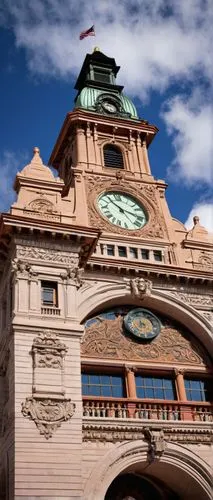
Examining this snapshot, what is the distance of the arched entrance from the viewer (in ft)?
88.5

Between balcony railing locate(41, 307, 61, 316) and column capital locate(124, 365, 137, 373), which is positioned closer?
balcony railing locate(41, 307, 61, 316)

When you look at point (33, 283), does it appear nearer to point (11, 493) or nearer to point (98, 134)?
point (11, 493)

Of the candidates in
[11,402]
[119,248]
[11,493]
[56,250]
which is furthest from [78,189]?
[11,493]

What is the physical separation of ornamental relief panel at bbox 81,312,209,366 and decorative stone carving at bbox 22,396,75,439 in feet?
13.6

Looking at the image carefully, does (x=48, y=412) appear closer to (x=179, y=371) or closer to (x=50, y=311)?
(x=50, y=311)

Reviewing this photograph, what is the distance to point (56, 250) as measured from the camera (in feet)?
90.5

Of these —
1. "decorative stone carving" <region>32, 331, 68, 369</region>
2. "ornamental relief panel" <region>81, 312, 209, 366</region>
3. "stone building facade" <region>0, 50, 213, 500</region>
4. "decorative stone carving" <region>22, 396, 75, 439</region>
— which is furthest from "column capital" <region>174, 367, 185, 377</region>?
"decorative stone carving" <region>22, 396, 75, 439</region>

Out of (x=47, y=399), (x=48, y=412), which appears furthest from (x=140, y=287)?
(x=48, y=412)

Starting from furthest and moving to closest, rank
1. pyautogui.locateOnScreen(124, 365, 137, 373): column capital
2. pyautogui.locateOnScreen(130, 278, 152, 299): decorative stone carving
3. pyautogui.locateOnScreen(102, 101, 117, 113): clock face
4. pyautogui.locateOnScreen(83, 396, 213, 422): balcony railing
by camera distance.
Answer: pyautogui.locateOnScreen(102, 101, 117, 113): clock face → pyautogui.locateOnScreen(130, 278, 152, 299): decorative stone carving → pyautogui.locateOnScreen(124, 365, 137, 373): column capital → pyautogui.locateOnScreen(83, 396, 213, 422): balcony railing

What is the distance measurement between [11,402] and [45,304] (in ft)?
14.9

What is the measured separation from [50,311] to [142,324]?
5635 millimetres

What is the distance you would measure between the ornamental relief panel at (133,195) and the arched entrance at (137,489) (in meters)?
12.0

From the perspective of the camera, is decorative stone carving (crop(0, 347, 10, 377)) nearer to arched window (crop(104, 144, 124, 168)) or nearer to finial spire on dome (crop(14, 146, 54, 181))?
finial spire on dome (crop(14, 146, 54, 181))

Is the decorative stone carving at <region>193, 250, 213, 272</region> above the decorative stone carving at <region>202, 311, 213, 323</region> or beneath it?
above
